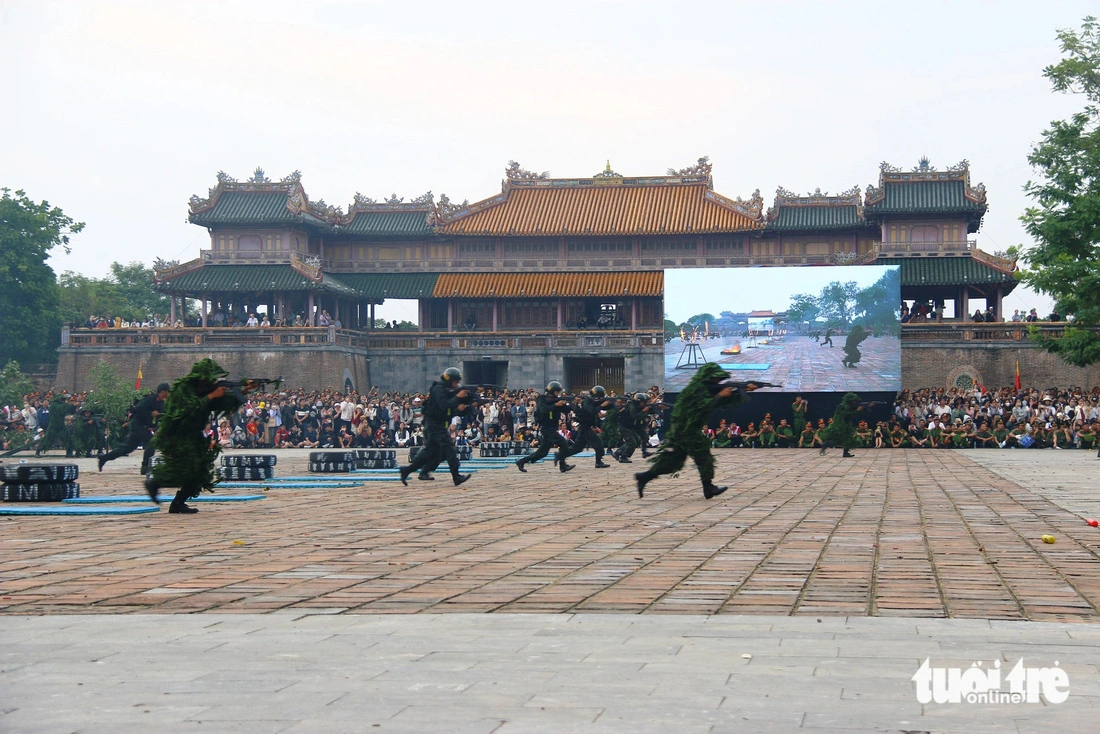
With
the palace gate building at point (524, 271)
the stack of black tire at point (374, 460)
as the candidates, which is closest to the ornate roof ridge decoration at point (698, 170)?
the palace gate building at point (524, 271)

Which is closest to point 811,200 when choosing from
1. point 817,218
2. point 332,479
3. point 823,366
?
point 817,218

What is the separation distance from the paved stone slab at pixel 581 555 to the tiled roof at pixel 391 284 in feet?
120

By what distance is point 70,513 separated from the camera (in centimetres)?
1258

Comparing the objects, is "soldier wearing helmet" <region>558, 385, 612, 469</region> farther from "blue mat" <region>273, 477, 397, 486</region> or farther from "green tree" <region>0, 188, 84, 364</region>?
"green tree" <region>0, 188, 84, 364</region>

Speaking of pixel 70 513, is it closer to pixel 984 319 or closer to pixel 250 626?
pixel 250 626

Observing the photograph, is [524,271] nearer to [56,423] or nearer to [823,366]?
[823,366]

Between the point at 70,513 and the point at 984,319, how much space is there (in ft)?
137

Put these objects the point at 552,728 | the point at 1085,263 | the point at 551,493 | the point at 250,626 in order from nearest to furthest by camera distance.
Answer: the point at 552,728
the point at 250,626
the point at 551,493
the point at 1085,263

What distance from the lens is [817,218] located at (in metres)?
51.7

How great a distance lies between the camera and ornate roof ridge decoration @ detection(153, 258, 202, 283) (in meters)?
50.7

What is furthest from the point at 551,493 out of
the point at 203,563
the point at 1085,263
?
the point at 1085,263

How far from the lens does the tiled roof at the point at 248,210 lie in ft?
167

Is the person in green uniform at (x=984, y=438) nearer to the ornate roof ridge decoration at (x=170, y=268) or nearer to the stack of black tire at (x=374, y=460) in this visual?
the stack of black tire at (x=374, y=460)

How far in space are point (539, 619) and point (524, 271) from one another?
47020 mm
